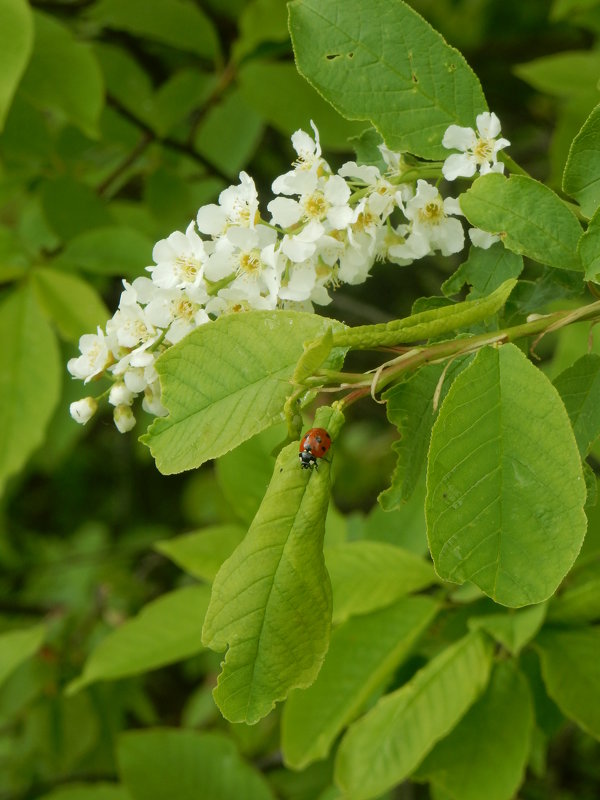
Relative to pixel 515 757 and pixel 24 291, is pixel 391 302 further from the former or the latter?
pixel 515 757

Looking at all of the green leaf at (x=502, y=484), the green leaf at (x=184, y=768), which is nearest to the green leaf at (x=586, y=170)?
the green leaf at (x=502, y=484)

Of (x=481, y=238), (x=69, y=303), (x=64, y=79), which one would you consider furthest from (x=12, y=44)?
(x=481, y=238)

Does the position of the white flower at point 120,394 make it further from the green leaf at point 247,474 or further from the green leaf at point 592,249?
the green leaf at point 247,474

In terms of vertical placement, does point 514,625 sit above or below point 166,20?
below

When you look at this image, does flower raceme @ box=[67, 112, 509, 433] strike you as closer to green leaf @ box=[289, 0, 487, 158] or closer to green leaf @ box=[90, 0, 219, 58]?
green leaf @ box=[289, 0, 487, 158]

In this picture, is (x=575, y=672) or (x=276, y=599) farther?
(x=575, y=672)

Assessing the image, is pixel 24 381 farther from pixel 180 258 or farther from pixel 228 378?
pixel 228 378
